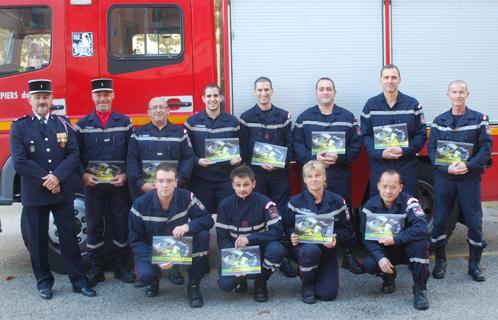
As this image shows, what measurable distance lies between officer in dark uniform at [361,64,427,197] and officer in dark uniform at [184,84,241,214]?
1.22 meters

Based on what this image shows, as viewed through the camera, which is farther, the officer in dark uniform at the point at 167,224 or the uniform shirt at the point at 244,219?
the uniform shirt at the point at 244,219

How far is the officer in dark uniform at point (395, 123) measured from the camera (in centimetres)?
501

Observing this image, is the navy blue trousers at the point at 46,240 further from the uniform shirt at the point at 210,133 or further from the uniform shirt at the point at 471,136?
the uniform shirt at the point at 471,136

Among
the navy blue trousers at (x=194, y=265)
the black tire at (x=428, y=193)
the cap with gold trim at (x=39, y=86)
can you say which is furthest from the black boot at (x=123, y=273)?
the black tire at (x=428, y=193)

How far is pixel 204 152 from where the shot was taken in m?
5.05

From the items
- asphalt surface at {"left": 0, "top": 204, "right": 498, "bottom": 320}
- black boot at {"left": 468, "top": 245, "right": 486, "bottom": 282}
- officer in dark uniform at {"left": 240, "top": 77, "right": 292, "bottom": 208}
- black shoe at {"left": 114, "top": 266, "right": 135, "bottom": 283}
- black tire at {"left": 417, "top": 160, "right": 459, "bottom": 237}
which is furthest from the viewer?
black tire at {"left": 417, "top": 160, "right": 459, "bottom": 237}

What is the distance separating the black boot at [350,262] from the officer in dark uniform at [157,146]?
1.67 meters

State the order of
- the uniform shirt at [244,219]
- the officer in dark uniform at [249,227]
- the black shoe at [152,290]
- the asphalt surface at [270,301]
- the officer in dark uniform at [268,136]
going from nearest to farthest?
the asphalt surface at [270,301] → the officer in dark uniform at [249,227] → the uniform shirt at [244,219] → the black shoe at [152,290] → the officer in dark uniform at [268,136]

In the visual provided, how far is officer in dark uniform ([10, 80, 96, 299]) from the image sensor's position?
4453mm

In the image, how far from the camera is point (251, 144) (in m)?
5.17

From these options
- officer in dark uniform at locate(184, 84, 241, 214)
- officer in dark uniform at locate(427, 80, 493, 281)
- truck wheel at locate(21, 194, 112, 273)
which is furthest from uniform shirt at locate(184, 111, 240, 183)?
officer in dark uniform at locate(427, 80, 493, 281)

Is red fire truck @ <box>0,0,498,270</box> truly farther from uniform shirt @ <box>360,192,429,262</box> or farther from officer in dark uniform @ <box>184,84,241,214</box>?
uniform shirt @ <box>360,192,429,262</box>

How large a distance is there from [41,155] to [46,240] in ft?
2.40

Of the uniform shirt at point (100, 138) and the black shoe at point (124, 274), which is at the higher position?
the uniform shirt at point (100, 138)
